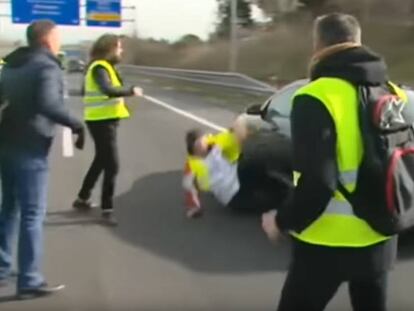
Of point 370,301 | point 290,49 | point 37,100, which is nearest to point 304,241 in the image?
point 370,301

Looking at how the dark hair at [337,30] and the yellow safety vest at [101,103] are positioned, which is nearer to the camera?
the dark hair at [337,30]

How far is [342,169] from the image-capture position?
124 inches

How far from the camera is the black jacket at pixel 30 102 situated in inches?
213

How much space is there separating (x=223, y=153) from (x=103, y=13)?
43402mm

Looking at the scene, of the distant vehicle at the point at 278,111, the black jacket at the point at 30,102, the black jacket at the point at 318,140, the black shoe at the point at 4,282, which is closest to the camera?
the black jacket at the point at 318,140

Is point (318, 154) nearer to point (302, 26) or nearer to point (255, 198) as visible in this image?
point (255, 198)

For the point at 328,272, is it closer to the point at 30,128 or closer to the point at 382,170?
the point at 382,170

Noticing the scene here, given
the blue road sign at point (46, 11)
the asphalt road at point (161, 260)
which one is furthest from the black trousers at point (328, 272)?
the blue road sign at point (46, 11)

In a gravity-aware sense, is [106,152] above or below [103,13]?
above

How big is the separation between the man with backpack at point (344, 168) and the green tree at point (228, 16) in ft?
218

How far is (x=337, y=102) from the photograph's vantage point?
3123 millimetres

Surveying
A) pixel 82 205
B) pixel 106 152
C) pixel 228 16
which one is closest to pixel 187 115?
pixel 82 205

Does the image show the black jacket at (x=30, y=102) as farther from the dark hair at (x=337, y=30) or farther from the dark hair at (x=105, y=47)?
the dark hair at (x=337, y=30)

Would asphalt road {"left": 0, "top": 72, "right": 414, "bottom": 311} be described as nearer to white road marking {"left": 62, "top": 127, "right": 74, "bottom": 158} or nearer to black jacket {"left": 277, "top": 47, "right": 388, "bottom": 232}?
black jacket {"left": 277, "top": 47, "right": 388, "bottom": 232}
